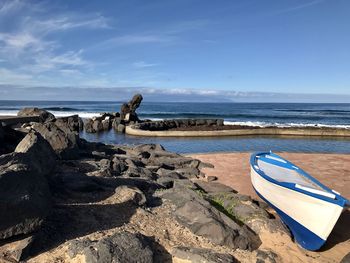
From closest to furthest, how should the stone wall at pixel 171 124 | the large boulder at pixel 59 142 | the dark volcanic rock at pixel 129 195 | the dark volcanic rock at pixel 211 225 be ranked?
the dark volcanic rock at pixel 211 225
the dark volcanic rock at pixel 129 195
the large boulder at pixel 59 142
the stone wall at pixel 171 124

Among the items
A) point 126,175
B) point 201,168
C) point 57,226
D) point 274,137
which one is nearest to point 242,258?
point 57,226

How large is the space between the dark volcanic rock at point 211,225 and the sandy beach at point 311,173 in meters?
0.45

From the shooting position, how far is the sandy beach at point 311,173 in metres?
6.81

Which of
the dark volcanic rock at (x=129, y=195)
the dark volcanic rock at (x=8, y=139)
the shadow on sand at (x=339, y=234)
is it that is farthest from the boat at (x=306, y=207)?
the dark volcanic rock at (x=8, y=139)

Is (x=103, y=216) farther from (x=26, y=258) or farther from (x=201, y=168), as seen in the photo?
(x=201, y=168)

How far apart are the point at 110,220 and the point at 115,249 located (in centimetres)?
136

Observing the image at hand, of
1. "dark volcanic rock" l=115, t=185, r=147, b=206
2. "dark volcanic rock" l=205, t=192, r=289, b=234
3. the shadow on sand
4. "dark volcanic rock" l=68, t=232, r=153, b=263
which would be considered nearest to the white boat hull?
"dark volcanic rock" l=205, t=192, r=289, b=234

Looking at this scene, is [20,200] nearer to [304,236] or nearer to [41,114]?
[304,236]

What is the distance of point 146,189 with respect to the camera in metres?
9.13

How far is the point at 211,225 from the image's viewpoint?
267 inches

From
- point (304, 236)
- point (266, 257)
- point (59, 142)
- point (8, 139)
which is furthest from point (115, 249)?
Result: point (8, 139)

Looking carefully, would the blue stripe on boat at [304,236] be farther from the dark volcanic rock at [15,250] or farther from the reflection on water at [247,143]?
the reflection on water at [247,143]

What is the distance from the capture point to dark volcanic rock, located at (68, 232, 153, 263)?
5.20 metres

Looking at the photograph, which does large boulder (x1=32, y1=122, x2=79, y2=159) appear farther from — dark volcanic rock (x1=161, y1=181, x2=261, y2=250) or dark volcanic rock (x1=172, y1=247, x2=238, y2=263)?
dark volcanic rock (x1=172, y1=247, x2=238, y2=263)
